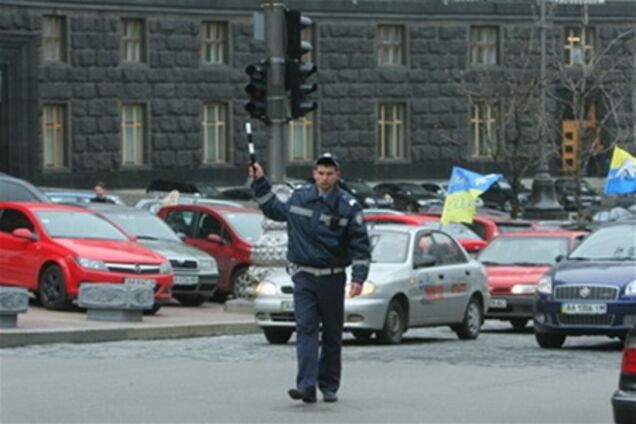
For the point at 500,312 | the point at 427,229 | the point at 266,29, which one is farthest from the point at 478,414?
the point at 500,312

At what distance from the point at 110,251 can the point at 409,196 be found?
108 ft

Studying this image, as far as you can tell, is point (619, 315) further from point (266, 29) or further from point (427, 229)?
point (266, 29)

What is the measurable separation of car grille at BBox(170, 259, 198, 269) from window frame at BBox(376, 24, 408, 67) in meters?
35.8

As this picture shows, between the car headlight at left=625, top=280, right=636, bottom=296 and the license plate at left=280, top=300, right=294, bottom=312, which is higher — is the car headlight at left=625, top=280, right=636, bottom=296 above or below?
above

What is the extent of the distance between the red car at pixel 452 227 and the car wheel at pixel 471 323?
9.57m

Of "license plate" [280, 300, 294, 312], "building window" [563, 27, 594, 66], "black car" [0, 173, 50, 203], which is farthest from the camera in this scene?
"building window" [563, 27, 594, 66]

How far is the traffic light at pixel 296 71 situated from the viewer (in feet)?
79.7

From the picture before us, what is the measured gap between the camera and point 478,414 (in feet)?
48.3

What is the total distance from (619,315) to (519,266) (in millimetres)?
7094

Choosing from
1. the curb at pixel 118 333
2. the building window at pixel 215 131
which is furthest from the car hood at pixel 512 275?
the building window at pixel 215 131

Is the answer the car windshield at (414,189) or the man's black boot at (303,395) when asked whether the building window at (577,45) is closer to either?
the car windshield at (414,189)

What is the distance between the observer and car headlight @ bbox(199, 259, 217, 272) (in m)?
29.7

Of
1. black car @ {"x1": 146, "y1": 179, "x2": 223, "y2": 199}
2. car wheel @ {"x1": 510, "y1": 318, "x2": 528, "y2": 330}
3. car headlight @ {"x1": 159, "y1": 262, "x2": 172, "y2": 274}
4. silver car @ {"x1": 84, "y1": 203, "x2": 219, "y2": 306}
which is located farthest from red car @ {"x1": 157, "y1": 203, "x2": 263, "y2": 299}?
black car @ {"x1": 146, "y1": 179, "x2": 223, "y2": 199}

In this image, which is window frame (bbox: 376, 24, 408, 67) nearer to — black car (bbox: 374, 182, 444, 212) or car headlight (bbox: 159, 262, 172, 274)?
black car (bbox: 374, 182, 444, 212)
